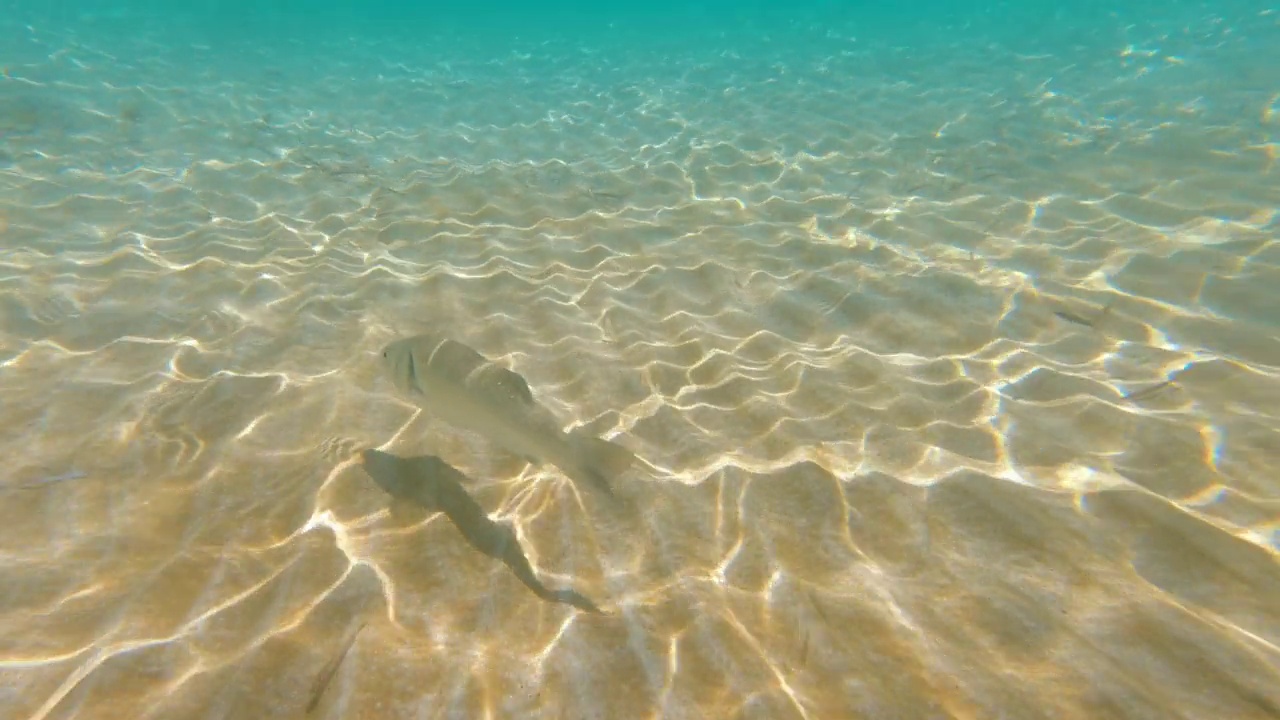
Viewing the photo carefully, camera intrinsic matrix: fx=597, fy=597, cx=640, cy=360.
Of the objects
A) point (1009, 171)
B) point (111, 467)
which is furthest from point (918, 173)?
point (111, 467)

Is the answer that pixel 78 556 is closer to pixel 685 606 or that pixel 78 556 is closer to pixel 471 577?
pixel 471 577

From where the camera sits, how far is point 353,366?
4887mm

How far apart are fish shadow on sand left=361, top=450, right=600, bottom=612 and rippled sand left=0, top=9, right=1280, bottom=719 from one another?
2cm

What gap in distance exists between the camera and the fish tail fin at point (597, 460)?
2824 mm

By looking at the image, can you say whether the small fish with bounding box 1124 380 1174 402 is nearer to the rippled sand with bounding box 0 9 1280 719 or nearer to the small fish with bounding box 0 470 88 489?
the rippled sand with bounding box 0 9 1280 719

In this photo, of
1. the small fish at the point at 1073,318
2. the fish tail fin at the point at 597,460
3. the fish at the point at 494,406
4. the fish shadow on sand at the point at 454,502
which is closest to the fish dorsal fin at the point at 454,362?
the fish at the point at 494,406

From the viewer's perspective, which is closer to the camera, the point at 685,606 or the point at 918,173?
the point at 685,606

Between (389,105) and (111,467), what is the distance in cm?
1493

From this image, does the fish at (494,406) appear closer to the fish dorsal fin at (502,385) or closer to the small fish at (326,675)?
the fish dorsal fin at (502,385)

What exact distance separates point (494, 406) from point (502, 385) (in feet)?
0.37

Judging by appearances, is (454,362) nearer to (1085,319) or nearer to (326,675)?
(326,675)

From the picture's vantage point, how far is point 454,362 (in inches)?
125

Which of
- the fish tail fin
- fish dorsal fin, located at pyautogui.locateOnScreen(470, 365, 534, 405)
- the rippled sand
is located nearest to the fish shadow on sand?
the rippled sand

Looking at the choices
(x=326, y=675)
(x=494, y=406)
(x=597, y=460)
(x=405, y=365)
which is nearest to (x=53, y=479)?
(x=405, y=365)
